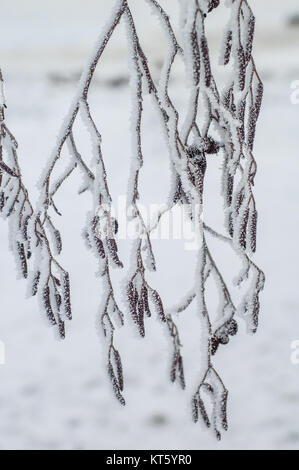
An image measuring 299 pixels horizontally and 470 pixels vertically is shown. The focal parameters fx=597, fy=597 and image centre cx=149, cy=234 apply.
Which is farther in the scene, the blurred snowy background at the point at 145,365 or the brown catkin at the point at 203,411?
the blurred snowy background at the point at 145,365

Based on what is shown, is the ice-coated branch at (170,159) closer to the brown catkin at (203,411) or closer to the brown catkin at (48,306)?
the brown catkin at (48,306)

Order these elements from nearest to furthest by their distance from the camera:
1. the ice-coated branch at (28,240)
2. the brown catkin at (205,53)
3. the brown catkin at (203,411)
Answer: the brown catkin at (205,53)
the ice-coated branch at (28,240)
the brown catkin at (203,411)

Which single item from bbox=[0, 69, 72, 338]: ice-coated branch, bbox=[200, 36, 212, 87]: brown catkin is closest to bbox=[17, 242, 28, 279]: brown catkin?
bbox=[0, 69, 72, 338]: ice-coated branch

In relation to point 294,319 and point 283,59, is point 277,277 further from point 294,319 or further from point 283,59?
point 283,59

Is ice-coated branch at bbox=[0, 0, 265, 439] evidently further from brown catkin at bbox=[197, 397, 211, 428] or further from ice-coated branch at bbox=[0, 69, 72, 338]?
brown catkin at bbox=[197, 397, 211, 428]

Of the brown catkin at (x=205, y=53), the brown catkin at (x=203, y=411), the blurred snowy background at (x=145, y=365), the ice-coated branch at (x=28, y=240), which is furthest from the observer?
the blurred snowy background at (x=145, y=365)

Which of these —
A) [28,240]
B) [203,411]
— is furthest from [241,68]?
[203,411]

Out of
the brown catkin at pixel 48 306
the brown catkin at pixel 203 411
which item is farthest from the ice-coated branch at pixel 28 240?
the brown catkin at pixel 203 411

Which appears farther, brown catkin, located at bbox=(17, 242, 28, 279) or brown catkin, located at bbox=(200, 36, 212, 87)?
brown catkin, located at bbox=(17, 242, 28, 279)

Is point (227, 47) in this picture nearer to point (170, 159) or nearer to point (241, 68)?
point (241, 68)

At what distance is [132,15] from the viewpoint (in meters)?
1.13

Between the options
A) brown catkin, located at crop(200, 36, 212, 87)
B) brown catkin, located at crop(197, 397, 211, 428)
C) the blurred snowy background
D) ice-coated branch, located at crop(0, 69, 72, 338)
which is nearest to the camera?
brown catkin, located at crop(200, 36, 212, 87)

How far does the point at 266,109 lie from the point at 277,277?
358 inches

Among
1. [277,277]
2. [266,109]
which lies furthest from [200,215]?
[266,109]
